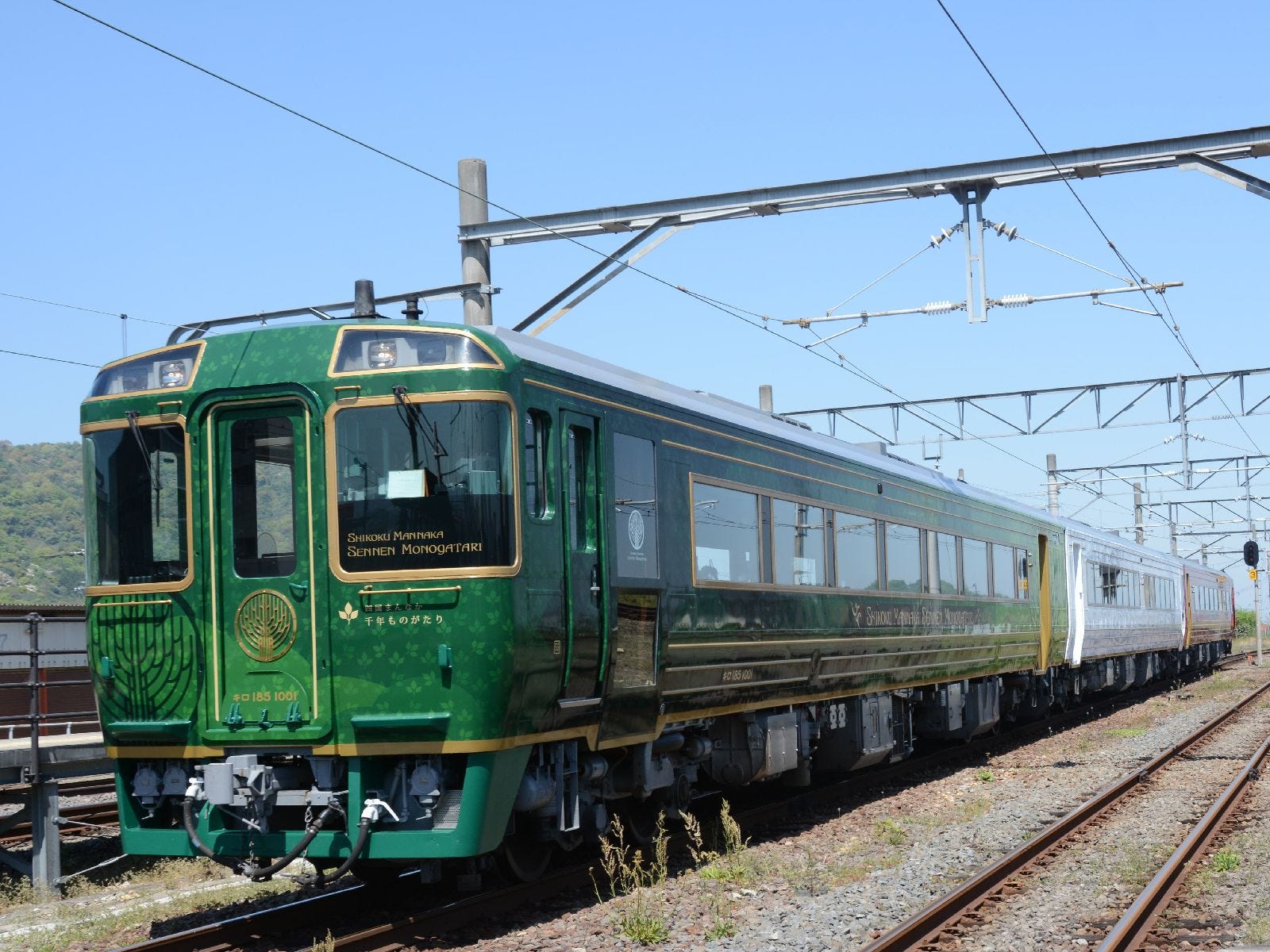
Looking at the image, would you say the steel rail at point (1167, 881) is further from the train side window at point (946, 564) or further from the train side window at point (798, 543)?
the train side window at point (946, 564)

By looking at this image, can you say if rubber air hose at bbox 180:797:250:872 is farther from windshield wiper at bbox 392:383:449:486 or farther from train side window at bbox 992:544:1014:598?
train side window at bbox 992:544:1014:598

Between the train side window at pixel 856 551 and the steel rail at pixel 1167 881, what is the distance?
3.47 metres

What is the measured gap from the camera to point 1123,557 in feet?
96.3

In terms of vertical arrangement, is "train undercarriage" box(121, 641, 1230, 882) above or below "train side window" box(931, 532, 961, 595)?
below

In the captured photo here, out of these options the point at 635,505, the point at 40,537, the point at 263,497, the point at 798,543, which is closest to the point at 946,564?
the point at 798,543

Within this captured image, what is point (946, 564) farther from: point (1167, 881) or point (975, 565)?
point (1167, 881)

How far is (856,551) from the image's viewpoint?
44.9 feet

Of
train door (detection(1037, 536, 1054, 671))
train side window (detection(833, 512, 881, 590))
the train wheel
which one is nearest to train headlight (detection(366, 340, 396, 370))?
the train wheel

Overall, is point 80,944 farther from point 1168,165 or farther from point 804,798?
point 1168,165

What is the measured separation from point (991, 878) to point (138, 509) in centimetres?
553

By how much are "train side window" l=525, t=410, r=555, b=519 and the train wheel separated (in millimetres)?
2005

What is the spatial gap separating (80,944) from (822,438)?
8075 millimetres

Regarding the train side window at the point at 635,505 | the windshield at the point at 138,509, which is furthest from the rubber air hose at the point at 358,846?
the train side window at the point at 635,505

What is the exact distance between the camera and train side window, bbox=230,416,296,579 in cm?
823
